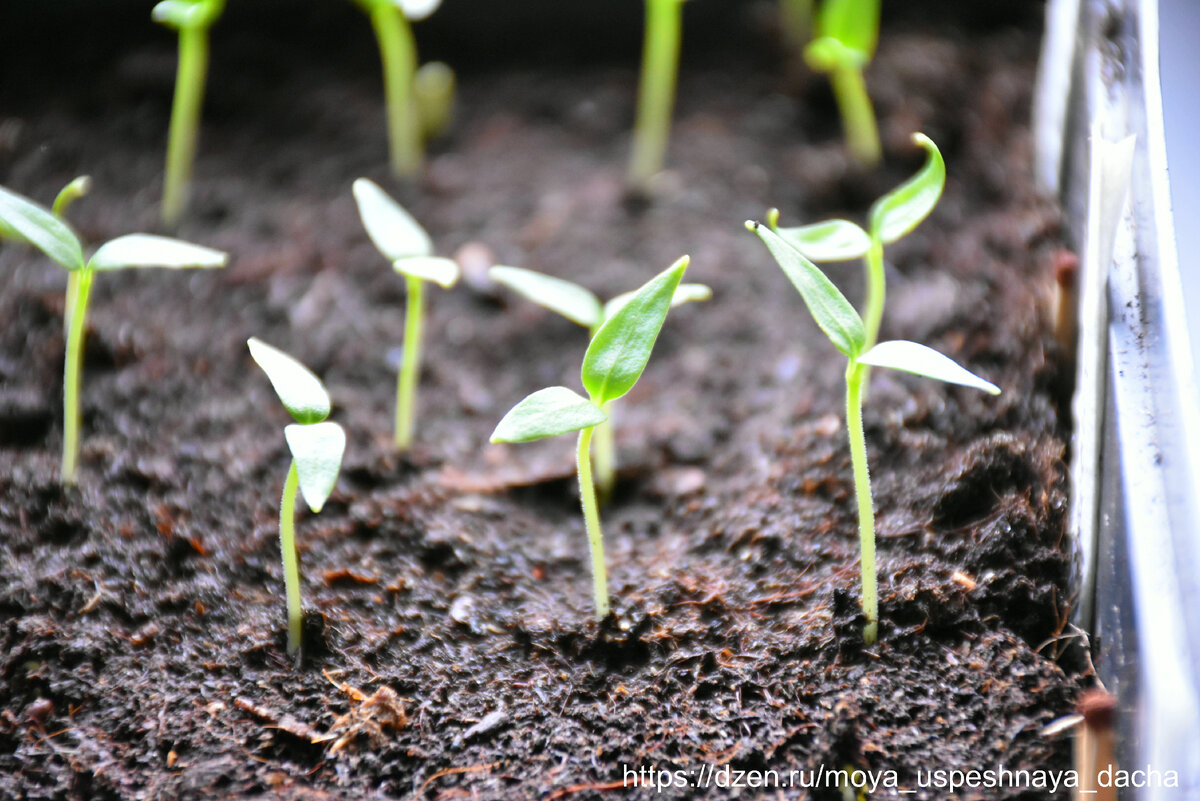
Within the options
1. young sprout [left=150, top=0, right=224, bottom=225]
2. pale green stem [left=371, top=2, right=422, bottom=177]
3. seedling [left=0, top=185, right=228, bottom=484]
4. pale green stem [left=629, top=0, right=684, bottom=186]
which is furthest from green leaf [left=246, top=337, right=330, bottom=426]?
pale green stem [left=629, top=0, right=684, bottom=186]

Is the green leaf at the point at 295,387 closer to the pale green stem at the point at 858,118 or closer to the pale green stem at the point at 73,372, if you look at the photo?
the pale green stem at the point at 73,372

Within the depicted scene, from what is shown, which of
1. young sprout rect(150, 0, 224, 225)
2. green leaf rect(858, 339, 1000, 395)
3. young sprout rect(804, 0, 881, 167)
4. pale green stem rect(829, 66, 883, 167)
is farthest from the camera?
pale green stem rect(829, 66, 883, 167)

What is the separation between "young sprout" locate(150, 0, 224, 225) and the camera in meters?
1.05

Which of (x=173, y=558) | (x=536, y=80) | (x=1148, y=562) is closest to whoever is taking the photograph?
(x=1148, y=562)

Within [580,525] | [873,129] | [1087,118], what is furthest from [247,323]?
[1087,118]

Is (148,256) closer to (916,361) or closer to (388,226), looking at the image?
(388,226)

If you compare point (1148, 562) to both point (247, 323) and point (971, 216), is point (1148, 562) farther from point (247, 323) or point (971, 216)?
point (247, 323)

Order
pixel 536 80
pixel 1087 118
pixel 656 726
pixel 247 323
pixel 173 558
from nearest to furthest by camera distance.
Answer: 1. pixel 656 726
2. pixel 173 558
3. pixel 1087 118
4. pixel 247 323
5. pixel 536 80

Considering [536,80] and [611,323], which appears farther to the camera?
[536,80]

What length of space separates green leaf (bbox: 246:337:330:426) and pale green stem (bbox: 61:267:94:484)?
230mm

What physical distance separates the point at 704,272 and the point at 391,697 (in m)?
0.72

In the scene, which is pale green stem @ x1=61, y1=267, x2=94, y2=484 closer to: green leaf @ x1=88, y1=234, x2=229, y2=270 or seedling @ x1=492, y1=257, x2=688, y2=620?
green leaf @ x1=88, y1=234, x2=229, y2=270

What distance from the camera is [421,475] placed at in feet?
3.39

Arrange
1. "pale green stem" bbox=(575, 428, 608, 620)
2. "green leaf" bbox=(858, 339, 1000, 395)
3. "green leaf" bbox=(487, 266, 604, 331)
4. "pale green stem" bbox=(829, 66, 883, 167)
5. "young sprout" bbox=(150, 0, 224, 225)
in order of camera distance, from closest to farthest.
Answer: "green leaf" bbox=(858, 339, 1000, 395) < "pale green stem" bbox=(575, 428, 608, 620) < "green leaf" bbox=(487, 266, 604, 331) < "young sprout" bbox=(150, 0, 224, 225) < "pale green stem" bbox=(829, 66, 883, 167)
